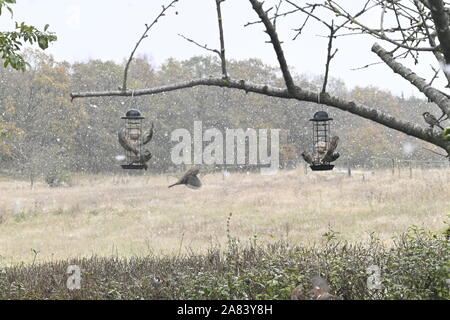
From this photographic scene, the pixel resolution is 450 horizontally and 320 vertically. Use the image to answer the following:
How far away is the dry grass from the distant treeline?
5276 millimetres

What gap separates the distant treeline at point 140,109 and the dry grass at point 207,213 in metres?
5.28

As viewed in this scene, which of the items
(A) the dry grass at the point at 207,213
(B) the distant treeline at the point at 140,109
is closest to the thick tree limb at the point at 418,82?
(A) the dry grass at the point at 207,213

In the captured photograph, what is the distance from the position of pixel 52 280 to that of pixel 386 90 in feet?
108

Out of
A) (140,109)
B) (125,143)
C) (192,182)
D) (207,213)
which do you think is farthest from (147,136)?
(140,109)

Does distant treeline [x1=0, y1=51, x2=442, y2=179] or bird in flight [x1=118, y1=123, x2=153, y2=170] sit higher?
distant treeline [x1=0, y1=51, x2=442, y2=179]

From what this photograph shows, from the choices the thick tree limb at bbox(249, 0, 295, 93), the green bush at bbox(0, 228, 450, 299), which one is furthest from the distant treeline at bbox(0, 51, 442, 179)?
the thick tree limb at bbox(249, 0, 295, 93)

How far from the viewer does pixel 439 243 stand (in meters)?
5.64

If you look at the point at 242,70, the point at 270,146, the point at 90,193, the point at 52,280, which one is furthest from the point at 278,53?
the point at 242,70

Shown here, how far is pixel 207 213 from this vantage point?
1666cm

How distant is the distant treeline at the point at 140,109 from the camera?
2688 cm

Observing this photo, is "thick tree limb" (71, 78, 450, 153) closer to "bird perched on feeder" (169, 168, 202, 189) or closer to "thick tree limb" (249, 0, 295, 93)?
"thick tree limb" (249, 0, 295, 93)

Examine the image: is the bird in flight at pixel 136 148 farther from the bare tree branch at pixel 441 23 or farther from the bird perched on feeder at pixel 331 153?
the bare tree branch at pixel 441 23

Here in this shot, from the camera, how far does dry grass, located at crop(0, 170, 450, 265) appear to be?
40.7 ft

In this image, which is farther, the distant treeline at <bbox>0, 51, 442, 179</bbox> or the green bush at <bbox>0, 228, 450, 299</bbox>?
the distant treeline at <bbox>0, 51, 442, 179</bbox>
